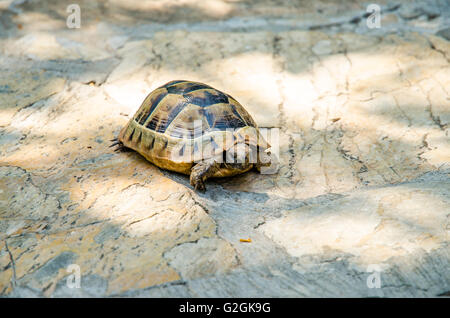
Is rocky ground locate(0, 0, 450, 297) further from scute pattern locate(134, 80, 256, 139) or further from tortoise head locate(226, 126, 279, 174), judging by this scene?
scute pattern locate(134, 80, 256, 139)

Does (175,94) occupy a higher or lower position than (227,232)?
higher

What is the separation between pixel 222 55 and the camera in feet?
16.5

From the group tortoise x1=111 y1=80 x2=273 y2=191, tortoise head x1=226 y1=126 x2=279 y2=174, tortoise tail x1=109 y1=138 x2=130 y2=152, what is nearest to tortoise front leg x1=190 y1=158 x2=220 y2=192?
tortoise x1=111 y1=80 x2=273 y2=191

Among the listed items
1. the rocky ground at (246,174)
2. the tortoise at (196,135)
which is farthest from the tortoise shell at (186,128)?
the rocky ground at (246,174)

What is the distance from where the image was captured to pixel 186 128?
3174mm

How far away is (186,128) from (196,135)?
10 cm

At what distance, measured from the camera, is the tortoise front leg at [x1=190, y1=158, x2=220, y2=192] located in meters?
2.98

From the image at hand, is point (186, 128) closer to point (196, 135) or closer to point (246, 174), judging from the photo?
point (196, 135)

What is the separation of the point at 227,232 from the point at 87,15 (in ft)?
14.2

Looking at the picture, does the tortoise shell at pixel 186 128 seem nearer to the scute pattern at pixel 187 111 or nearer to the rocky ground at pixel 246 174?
the scute pattern at pixel 187 111

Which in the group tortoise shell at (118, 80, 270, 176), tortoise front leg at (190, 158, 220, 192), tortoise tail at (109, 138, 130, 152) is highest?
tortoise shell at (118, 80, 270, 176)

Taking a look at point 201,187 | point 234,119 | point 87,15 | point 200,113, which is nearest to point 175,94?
point 200,113

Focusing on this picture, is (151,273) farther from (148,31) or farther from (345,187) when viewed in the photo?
(148,31)

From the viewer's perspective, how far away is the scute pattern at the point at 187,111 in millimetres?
3182
